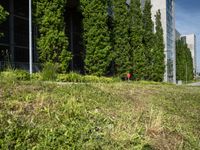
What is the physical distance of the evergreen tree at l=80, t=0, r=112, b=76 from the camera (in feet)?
90.0

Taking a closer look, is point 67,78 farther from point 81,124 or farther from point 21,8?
point 21,8

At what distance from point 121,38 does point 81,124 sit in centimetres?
2794

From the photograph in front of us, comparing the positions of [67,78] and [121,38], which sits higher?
[121,38]

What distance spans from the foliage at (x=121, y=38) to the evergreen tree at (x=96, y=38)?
15.9 ft

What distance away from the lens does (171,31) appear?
82500mm

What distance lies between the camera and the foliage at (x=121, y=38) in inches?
1296

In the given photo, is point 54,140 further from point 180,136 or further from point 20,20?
point 20,20

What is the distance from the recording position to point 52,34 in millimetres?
Result: 23188

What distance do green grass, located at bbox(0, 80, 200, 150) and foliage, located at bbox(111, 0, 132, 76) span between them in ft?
81.4

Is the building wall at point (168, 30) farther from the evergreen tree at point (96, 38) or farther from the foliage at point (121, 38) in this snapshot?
the evergreen tree at point (96, 38)

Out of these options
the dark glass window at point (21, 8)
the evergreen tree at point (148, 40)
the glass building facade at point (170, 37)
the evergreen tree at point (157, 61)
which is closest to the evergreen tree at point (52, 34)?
the dark glass window at point (21, 8)

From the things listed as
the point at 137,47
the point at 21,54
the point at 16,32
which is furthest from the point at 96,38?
the point at 137,47

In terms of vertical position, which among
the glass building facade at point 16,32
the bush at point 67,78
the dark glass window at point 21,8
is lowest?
the bush at point 67,78

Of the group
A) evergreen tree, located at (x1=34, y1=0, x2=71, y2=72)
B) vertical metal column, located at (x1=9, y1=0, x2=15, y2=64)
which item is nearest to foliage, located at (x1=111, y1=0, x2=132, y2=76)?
vertical metal column, located at (x1=9, y1=0, x2=15, y2=64)
